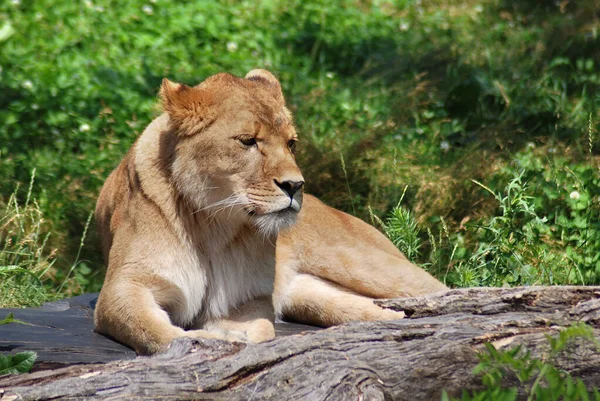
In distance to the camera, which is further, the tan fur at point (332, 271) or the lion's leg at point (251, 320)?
the tan fur at point (332, 271)

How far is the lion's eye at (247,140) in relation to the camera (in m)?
3.58

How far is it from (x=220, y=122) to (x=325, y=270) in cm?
103

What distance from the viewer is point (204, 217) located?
372 centimetres

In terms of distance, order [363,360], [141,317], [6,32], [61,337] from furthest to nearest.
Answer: [6,32], [61,337], [141,317], [363,360]

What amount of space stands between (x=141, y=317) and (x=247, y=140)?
777 millimetres

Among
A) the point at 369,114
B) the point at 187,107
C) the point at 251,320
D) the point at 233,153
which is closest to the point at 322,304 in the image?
the point at 251,320

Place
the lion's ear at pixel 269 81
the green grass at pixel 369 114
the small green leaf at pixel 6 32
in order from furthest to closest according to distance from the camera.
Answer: the small green leaf at pixel 6 32
the green grass at pixel 369 114
the lion's ear at pixel 269 81

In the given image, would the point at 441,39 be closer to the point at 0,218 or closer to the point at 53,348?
the point at 0,218

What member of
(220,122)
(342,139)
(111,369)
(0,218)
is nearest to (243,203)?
(220,122)

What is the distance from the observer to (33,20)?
799cm

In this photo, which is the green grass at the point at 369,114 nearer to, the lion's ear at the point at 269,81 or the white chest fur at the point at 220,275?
the white chest fur at the point at 220,275

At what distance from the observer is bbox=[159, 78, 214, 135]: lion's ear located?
3.64 meters

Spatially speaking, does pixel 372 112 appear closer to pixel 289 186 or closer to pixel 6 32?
pixel 6 32

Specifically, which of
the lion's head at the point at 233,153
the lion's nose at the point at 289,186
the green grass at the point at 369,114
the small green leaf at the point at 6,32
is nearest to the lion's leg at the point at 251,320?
the lion's head at the point at 233,153
